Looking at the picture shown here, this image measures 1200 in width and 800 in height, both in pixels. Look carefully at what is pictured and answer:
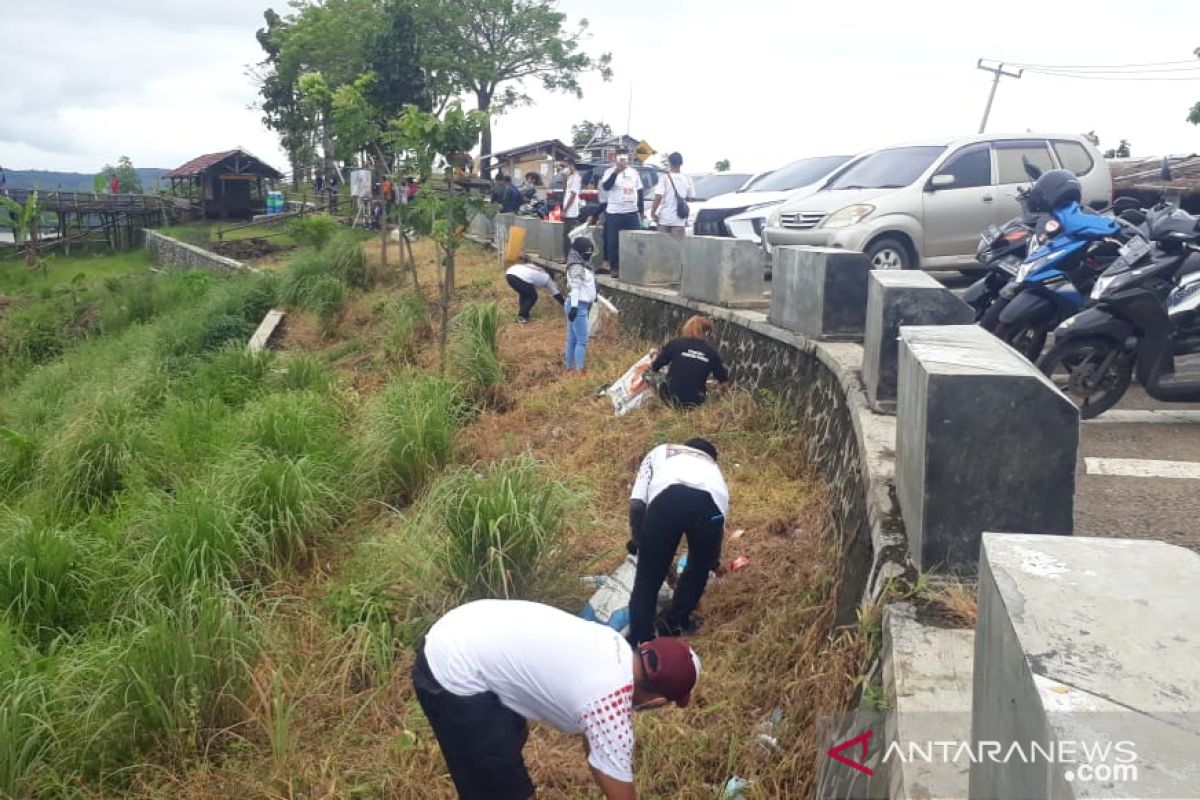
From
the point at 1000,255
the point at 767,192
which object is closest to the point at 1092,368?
the point at 1000,255

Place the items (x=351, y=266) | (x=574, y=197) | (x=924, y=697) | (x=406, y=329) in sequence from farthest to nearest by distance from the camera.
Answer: (x=351, y=266)
(x=574, y=197)
(x=406, y=329)
(x=924, y=697)

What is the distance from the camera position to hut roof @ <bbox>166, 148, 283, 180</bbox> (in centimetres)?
3916

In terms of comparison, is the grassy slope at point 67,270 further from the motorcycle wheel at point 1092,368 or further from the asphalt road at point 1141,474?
the asphalt road at point 1141,474

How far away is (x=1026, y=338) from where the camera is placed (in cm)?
652

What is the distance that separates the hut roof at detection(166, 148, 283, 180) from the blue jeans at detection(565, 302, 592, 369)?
109ft

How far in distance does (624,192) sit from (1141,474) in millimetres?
8100

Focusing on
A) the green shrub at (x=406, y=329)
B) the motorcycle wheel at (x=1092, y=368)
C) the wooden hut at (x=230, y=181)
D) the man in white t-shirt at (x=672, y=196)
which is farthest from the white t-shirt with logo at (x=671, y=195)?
the wooden hut at (x=230, y=181)

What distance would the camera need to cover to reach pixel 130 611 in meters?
6.25

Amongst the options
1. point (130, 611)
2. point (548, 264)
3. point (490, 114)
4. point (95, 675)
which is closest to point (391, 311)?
point (548, 264)

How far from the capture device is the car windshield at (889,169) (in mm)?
9773

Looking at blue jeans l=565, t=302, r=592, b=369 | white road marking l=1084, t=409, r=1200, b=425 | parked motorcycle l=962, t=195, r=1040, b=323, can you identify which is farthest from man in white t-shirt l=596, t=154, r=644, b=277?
white road marking l=1084, t=409, r=1200, b=425

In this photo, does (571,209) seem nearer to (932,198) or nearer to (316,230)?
(932,198)

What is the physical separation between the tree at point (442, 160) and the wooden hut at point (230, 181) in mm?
31332

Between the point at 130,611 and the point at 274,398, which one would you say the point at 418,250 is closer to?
the point at 274,398
